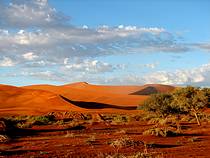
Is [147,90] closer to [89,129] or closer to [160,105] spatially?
[160,105]

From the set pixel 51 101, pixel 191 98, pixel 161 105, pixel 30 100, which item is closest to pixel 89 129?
pixel 191 98

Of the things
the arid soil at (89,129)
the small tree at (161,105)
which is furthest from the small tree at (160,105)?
the arid soil at (89,129)

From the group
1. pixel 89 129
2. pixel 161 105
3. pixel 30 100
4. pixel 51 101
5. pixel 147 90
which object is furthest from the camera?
pixel 147 90

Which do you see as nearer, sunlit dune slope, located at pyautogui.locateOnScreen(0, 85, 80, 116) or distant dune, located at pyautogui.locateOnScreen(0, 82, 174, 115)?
distant dune, located at pyautogui.locateOnScreen(0, 82, 174, 115)

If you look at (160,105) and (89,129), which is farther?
(160,105)

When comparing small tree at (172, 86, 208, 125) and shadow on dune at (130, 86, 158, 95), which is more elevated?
shadow on dune at (130, 86, 158, 95)

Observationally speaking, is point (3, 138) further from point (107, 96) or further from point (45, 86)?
point (45, 86)

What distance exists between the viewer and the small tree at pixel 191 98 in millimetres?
42656

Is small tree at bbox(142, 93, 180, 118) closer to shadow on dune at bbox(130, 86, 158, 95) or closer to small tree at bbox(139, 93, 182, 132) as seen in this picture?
small tree at bbox(139, 93, 182, 132)

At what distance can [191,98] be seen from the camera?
43250mm

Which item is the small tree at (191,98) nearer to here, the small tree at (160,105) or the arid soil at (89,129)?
the arid soil at (89,129)

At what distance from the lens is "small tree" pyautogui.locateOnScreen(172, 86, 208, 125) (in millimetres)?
42656

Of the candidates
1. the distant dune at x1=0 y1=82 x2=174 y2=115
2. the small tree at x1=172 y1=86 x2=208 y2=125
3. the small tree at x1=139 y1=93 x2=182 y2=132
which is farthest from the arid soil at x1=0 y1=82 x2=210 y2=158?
the small tree at x1=139 y1=93 x2=182 y2=132

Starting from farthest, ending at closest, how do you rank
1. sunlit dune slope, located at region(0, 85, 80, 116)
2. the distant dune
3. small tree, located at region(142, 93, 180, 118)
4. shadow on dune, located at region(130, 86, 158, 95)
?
shadow on dune, located at region(130, 86, 158, 95), sunlit dune slope, located at region(0, 85, 80, 116), the distant dune, small tree, located at region(142, 93, 180, 118)
